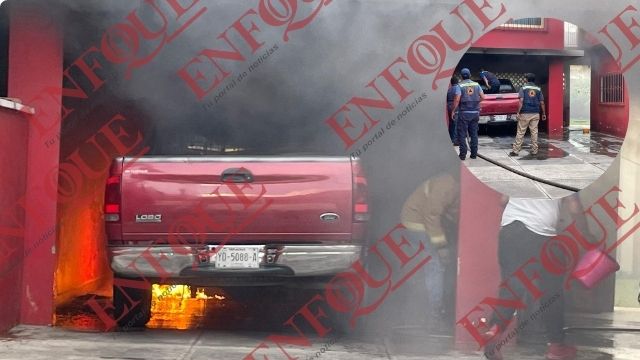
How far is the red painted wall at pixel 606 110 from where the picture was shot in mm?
7199

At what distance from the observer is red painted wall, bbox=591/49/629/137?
7.20 metres

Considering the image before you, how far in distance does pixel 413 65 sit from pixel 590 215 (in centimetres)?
223

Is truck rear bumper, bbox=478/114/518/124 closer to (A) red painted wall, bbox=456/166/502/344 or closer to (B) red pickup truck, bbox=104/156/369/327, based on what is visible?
(A) red painted wall, bbox=456/166/502/344

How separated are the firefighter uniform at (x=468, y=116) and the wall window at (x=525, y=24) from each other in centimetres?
65

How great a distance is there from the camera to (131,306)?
253 inches

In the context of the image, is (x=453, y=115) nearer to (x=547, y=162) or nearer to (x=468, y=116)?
(x=468, y=116)

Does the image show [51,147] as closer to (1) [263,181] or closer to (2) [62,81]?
(2) [62,81]

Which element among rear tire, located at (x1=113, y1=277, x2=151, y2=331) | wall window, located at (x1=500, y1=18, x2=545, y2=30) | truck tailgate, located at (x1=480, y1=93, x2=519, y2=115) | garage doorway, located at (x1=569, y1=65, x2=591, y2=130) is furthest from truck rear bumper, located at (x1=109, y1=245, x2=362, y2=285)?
garage doorway, located at (x1=569, y1=65, x2=591, y2=130)

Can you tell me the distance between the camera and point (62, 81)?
22.4 ft

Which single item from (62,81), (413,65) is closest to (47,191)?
(62,81)

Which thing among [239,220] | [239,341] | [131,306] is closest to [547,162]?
[239,220]

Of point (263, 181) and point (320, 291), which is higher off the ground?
point (263, 181)

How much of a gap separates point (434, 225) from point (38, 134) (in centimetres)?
371

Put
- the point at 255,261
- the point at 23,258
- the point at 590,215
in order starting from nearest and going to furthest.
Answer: the point at 255,261
the point at 23,258
the point at 590,215
